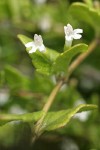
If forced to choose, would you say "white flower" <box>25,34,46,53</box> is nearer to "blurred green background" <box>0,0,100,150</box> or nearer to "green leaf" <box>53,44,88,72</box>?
"green leaf" <box>53,44,88,72</box>

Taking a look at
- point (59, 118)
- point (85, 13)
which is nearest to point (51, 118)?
point (59, 118)

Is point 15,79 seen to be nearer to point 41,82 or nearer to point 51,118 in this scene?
point 41,82

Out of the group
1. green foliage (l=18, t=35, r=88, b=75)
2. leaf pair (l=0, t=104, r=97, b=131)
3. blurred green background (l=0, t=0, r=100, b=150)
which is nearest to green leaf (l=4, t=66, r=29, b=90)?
blurred green background (l=0, t=0, r=100, b=150)

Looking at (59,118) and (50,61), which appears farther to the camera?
(50,61)

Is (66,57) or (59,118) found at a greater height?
(66,57)

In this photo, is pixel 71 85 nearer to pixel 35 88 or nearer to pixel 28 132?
pixel 35 88

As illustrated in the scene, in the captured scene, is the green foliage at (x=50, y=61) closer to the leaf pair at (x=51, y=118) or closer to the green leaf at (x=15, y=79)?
the leaf pair at (x=51, y=118)
